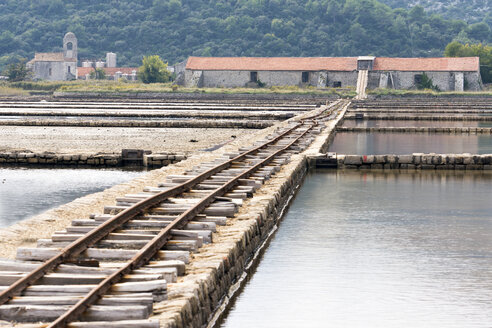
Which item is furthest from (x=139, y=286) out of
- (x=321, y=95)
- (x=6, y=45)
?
(x=6, y=45)

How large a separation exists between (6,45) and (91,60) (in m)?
18.9

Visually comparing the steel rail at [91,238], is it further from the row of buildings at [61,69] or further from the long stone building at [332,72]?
the row of buildings at [61,69]

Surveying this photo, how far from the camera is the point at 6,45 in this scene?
17388cm

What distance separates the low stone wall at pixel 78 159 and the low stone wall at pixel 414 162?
193 inches

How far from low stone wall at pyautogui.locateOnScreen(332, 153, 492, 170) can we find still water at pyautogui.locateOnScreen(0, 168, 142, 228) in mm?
6131

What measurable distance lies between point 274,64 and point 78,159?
7681cm

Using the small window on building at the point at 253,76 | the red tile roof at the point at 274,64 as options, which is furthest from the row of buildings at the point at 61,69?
the small window on building at the point at 253,76

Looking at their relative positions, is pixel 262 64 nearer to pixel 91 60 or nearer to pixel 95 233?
pixel 91 60

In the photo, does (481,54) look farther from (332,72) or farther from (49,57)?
(49,57)

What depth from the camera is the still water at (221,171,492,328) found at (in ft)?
29.0

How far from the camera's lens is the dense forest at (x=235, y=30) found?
163 m

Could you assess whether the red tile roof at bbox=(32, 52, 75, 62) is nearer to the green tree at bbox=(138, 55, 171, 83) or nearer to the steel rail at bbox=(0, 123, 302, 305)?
the green tree at bbox=(138, 55, 171, 83)

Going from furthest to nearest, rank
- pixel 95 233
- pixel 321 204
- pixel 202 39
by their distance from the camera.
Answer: pixel 202 39 → pixel 321 204 → pixel 95 233

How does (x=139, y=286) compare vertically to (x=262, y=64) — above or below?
below
